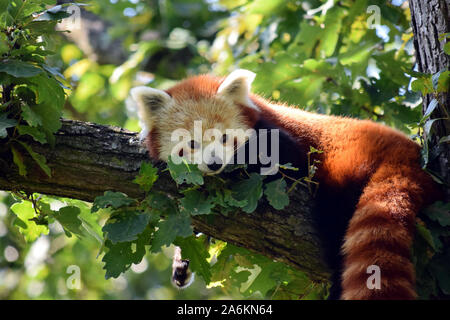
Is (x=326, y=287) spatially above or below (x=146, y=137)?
below

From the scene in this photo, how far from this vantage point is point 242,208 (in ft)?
9.47

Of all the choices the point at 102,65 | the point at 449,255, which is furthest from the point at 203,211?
the point at 102,65

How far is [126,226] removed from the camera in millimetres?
2723

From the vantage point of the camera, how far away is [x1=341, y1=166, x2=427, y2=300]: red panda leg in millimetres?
2414

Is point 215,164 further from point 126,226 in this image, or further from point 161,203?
point 126,226

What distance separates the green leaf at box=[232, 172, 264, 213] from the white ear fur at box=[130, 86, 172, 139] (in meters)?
1.14

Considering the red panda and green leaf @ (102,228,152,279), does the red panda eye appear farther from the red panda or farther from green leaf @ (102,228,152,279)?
green leaf @ (102,228,152,279)

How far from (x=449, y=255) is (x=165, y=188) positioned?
176cm

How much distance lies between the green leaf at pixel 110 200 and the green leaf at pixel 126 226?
3.1 inches

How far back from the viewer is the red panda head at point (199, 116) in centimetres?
365

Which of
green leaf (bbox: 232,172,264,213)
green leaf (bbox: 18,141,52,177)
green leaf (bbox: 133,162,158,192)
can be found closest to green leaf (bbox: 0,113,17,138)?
green leaf (bbox: 18,141,52,177)

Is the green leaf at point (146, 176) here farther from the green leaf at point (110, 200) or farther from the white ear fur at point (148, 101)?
the white ear fur at point (148, 101)

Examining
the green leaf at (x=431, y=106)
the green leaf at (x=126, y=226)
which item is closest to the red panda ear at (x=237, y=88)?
the green leaf at (x=431, y=106)
